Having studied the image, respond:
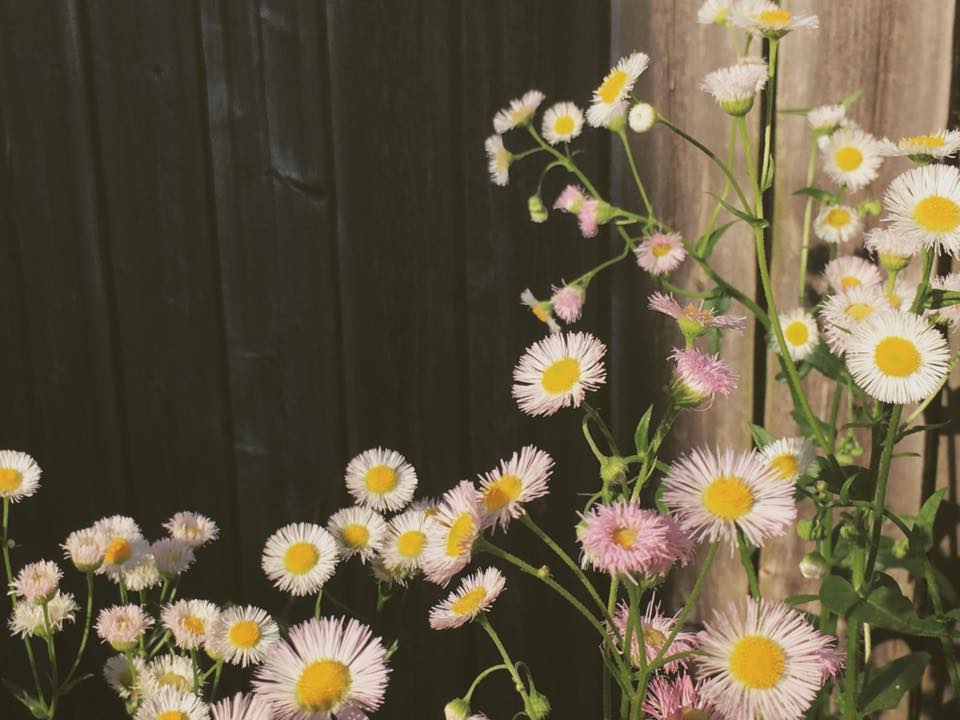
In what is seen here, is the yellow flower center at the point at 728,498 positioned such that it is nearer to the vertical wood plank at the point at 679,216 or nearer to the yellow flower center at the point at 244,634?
the yellow flower center at the point at 244,634

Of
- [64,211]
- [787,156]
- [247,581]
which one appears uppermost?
[787,156]

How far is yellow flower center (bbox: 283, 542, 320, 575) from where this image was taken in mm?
1027

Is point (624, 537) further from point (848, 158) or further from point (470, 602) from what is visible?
point (848, 158)

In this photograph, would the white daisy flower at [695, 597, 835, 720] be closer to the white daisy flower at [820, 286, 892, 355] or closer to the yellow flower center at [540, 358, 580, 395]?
the yellow flower center at [540, 358, 580, 395]

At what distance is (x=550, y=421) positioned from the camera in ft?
4.45

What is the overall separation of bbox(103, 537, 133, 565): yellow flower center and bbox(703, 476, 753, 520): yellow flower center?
0.59 m

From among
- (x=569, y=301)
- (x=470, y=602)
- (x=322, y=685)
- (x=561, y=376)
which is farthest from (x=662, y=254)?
(x=322, y=685)

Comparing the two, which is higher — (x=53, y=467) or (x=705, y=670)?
(x=53, y=467)

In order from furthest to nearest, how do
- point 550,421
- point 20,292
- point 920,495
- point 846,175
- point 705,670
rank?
point 20,292, point 550,421, point 920,495, point 846,175, point 705,670

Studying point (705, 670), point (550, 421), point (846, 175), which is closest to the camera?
point (705, 670)

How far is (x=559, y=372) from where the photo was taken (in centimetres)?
68

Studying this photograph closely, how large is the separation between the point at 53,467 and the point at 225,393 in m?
0.30

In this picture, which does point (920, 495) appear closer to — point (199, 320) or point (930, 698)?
point (930, 698)

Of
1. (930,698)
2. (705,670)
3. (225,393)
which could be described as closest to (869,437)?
(930,698)
